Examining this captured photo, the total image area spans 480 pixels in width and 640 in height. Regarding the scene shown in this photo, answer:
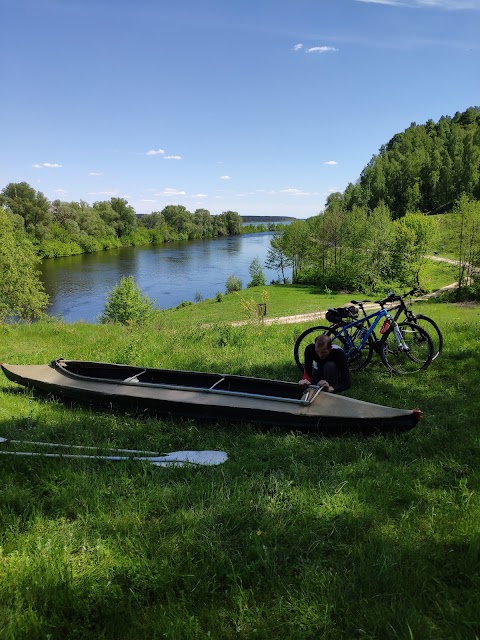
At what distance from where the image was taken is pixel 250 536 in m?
2.97

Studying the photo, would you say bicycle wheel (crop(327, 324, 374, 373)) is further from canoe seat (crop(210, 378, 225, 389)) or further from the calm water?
the calm water

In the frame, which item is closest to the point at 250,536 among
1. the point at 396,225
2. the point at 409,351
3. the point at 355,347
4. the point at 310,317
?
the point at 355,347

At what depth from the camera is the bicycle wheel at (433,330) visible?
742 cm

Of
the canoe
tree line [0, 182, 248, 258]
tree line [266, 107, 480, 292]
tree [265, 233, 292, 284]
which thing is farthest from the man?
tree [265, 233, 292, 284]

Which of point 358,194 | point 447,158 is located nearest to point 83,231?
point 358,194

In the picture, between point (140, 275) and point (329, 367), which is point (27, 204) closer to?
point (140, 275)

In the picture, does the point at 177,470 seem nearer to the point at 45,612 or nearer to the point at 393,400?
the point at 45,612

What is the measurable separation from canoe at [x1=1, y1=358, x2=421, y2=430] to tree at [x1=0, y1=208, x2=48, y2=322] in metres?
26.8

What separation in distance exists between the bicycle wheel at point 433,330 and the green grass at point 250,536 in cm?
212

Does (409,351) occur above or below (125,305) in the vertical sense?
above

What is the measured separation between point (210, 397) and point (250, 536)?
2.69 m

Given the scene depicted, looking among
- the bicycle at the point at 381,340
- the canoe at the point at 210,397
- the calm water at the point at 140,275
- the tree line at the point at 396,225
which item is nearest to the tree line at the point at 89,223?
the calm water at the point at 140,275

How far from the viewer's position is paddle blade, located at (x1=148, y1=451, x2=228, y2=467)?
166 inches

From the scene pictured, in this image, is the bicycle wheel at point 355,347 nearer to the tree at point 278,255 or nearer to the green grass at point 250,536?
the green grass at point 250,536
